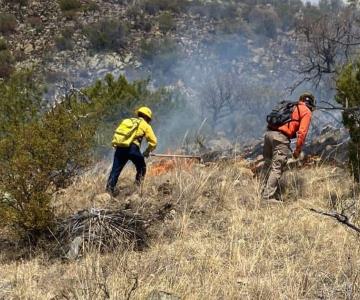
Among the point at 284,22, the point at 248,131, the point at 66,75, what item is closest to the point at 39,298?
the point at 248,131

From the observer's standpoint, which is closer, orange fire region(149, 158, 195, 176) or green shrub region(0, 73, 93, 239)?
green shrub region(0, 73, 93, 239)

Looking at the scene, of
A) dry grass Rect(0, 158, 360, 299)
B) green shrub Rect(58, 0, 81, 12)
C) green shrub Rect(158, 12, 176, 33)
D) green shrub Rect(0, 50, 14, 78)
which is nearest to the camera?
dry grass Rect(0, 158, 360, 299)

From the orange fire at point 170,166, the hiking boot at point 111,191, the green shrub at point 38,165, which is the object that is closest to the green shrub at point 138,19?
the orange fire at point 170,166

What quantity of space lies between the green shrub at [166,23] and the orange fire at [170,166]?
3186 centimetres

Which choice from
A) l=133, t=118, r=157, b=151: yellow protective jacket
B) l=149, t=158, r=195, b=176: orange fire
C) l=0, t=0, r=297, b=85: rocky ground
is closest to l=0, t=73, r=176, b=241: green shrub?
l=133, t=118, r=157, b=151: yellow protective jacket

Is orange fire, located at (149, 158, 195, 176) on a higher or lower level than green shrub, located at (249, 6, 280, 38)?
lower

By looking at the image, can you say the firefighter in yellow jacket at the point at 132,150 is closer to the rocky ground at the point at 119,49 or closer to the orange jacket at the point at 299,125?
the orange jacket at the point at 299,125

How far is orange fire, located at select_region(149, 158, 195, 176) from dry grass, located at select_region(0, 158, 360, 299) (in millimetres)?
612

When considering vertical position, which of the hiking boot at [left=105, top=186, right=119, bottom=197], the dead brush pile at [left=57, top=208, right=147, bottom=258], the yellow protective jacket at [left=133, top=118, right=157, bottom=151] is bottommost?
the hiking boot at [left=105, top=186, right=119, bottom=197]

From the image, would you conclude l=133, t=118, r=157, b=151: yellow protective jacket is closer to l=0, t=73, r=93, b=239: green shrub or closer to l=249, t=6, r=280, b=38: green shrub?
l=0, t=73, r=93, b=239: green shrub

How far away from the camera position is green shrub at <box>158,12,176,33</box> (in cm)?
3947

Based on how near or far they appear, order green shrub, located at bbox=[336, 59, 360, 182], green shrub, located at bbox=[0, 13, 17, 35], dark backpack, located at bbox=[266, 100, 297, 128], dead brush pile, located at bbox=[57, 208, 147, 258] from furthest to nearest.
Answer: green shrub, located at bbox=[0, 13, 17, 35] < dark backpack, located at bbox=[266, 100, 297, 128] < green shrub, located at bbox=[336, 59, 360, 182] < dead brush pile, located at bbox=[57, 208, 147, 258]

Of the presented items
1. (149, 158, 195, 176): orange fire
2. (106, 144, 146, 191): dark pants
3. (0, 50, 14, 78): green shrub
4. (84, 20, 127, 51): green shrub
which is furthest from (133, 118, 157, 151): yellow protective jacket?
(84, 20, 127, 51): green shrub

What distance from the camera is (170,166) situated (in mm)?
7945
